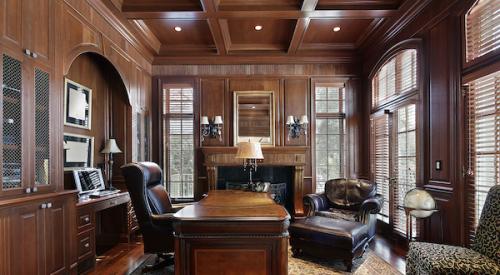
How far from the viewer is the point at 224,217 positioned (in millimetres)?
2143

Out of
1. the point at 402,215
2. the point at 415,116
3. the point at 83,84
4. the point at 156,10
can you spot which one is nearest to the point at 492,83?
the point at 415,116

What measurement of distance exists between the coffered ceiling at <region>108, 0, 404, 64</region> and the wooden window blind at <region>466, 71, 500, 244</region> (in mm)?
1591

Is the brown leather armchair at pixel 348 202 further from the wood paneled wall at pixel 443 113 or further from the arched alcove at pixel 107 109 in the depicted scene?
the arched alcove at pixel 107 109

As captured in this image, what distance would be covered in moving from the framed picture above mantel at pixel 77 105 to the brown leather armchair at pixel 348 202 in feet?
10.4

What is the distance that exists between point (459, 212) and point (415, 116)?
1.28m

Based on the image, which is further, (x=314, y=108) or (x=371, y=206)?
(x=314, y=108)

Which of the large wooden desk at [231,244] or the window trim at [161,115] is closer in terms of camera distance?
the large wooden desk at [231,244]

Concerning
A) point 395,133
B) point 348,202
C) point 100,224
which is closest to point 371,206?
point 348,202

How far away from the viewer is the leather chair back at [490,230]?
7.18 feet

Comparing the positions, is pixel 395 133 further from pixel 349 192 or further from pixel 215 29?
pixel 215 29

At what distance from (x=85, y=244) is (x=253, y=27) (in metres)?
3.65

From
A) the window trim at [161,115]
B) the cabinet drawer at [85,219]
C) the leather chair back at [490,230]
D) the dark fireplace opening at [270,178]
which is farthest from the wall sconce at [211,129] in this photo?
the leather chair back at [490,230]

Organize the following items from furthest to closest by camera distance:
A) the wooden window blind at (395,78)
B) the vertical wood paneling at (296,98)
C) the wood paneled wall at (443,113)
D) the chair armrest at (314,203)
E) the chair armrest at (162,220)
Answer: the vertical wood paneling at (296,98), the chair armrest at (314,203), the wooden window blind at (395,78), the wood paneled wall at (443,113), the chair armrest at (162,220)

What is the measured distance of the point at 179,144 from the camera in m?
5.47
